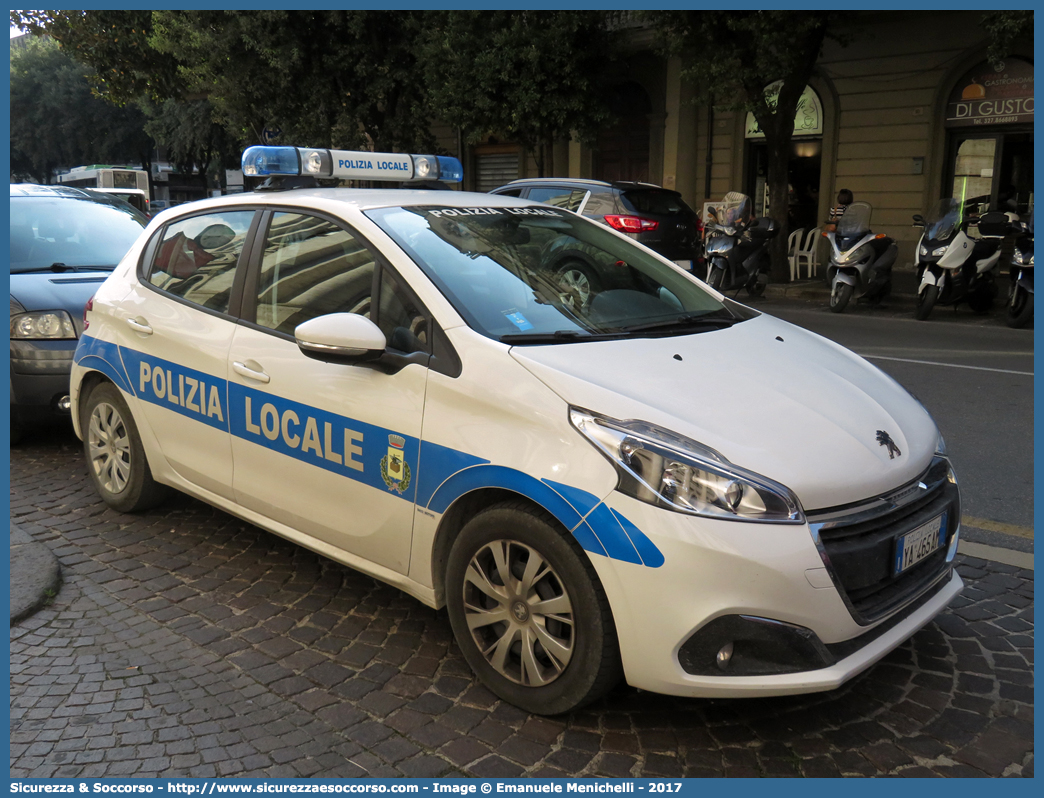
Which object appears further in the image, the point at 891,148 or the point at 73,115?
the point at 73,115

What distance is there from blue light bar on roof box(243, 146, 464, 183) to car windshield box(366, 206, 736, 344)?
2.99ft

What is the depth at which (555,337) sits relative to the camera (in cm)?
311

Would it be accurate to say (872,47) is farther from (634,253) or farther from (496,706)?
(496,706)

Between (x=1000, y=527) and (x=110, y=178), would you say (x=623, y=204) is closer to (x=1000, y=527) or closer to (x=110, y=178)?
(x=1000, y=527)

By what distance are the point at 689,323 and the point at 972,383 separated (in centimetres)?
540

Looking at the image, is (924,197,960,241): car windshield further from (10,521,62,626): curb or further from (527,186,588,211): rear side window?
(10,521,62,626): curb

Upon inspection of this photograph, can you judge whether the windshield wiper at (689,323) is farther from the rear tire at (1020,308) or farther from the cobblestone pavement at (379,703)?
the rear tire at (1020,308)

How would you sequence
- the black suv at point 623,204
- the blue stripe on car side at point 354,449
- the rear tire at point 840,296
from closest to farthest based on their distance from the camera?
the blue stripe on car side at point 354,449 → the black suv at point 623,204 → the rear tire at point 840,296

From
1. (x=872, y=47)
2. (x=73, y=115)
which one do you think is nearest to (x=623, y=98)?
(x=872, y=47)

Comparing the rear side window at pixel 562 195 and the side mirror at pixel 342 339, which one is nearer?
the side mirror at pixel 342 339

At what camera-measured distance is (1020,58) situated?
15.7 meters

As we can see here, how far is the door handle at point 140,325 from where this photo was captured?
4.30 meters

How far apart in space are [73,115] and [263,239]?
4973cm

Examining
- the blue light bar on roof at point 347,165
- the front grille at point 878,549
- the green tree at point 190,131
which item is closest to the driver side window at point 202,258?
the blue light bar on roof at point 347,165
